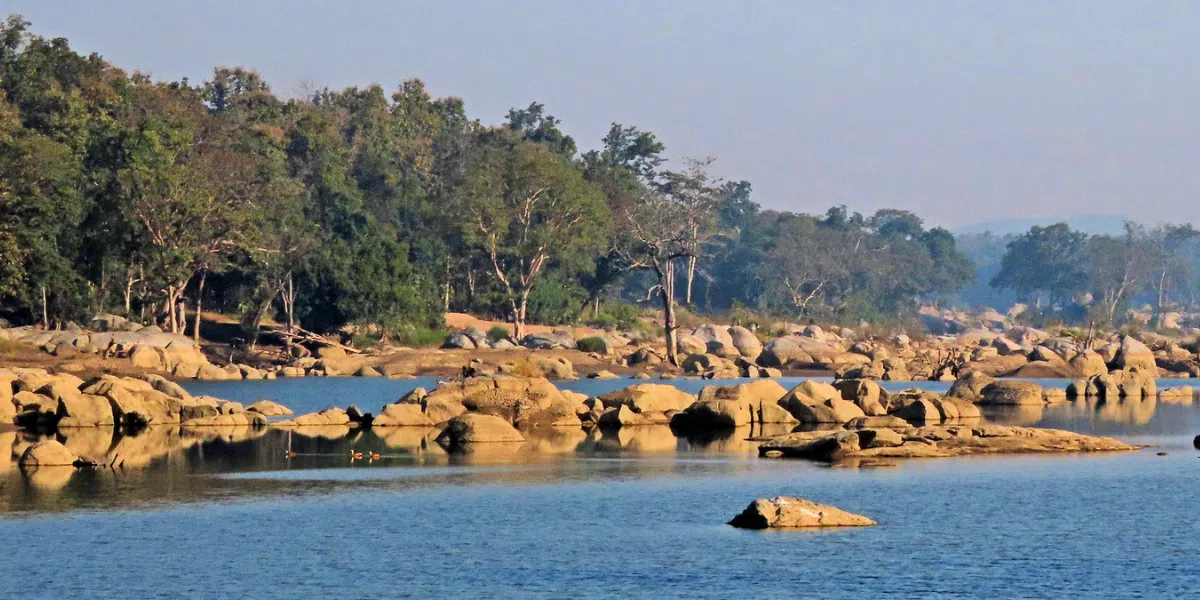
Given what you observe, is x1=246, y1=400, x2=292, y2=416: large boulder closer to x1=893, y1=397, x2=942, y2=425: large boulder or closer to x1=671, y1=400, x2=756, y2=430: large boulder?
x1=671, y1=400, x2=756, y2=430: large boulder

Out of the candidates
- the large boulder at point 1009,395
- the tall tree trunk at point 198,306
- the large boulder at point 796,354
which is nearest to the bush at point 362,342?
the tall tree trunk at point 198,306

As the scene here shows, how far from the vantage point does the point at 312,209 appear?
91000 millimetres

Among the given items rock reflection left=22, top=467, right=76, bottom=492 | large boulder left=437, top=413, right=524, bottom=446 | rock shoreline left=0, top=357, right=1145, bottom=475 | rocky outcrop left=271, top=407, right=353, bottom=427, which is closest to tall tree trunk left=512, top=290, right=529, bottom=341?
rock shoreline left=0, top=357, right=1145, bottom=475

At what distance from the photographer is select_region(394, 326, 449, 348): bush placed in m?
85.5

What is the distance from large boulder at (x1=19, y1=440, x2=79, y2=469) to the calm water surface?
0.65m

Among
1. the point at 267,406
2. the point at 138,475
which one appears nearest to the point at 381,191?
the point at 267,406

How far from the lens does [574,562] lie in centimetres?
2427

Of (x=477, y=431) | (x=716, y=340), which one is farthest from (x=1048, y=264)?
(x=477, y=431)

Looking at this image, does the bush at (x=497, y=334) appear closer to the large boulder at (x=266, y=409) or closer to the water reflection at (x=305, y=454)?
the large boulder at (x=266, y=409)

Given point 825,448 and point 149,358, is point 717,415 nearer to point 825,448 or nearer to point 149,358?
point 825,448

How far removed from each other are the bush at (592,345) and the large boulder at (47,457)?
2009 inches

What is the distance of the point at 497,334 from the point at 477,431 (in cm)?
4519

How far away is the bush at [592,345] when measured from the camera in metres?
87.0

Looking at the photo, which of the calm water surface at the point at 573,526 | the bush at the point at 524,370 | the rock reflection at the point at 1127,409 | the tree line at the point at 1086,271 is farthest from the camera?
the tree line at the point at 1086,271
